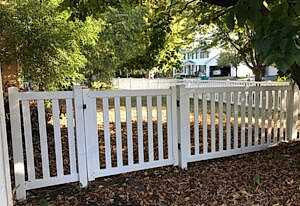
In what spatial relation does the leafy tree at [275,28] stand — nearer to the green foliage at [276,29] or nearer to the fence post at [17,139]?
the green foliage at [276,29]

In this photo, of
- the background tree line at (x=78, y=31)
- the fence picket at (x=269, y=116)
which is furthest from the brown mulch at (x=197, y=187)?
the background tree line at (x=78, y=31)

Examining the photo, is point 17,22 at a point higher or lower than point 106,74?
higher

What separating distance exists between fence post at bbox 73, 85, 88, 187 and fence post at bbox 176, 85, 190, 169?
1.45m

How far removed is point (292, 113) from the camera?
6.93m

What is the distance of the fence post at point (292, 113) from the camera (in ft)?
22.6

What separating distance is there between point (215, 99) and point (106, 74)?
10.6m

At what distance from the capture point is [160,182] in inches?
196

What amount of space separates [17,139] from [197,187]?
7.36 ft

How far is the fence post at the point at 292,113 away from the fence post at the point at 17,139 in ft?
15.4

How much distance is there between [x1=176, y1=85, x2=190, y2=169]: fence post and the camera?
552 centimetres

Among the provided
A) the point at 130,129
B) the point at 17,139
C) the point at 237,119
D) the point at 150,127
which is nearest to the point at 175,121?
the point at 150,127

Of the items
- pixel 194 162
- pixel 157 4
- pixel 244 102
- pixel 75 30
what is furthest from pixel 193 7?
pixel 194 162

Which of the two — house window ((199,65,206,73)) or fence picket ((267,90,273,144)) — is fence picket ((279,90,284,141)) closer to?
fence picket ((267,90,273,144))

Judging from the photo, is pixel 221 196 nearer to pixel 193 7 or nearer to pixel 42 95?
pixel 42 95
